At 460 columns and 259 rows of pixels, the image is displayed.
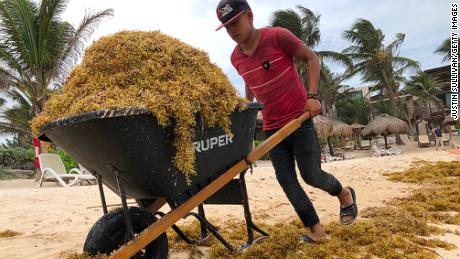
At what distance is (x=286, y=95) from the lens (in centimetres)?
306

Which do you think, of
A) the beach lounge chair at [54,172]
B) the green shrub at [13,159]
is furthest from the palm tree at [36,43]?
the green shrub at [13,159]

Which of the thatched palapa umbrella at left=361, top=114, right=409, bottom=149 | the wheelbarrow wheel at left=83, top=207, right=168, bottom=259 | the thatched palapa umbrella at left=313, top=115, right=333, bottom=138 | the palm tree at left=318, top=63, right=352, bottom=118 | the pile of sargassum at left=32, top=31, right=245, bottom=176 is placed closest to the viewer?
the pile of sargassum at left=32, top=31, right=245, bottom=176

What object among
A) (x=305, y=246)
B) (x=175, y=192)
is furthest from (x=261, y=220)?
(x=175, y=192)

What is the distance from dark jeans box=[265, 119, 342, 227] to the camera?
3.03 metres

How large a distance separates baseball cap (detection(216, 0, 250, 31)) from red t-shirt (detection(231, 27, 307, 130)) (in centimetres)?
34

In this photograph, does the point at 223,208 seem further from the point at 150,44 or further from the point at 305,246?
the point at 150,44

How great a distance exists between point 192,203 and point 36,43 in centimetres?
1345

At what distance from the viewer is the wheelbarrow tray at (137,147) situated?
1.90m

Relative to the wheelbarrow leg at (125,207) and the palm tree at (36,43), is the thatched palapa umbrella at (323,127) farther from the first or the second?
the wheelbarrow leg at (125,207)

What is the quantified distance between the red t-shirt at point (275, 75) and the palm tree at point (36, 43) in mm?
11148

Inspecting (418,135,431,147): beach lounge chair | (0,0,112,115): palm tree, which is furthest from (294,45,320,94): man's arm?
(418,135,431,147): beach lounge chair

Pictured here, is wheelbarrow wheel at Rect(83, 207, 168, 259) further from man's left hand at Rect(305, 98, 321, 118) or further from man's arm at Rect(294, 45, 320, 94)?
man's arm at Rect(294, 45, 320, 94)

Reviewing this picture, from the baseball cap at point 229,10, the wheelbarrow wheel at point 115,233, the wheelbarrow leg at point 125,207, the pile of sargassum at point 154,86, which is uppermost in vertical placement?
the baseball cap at point 229,10

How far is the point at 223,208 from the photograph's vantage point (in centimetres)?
468
